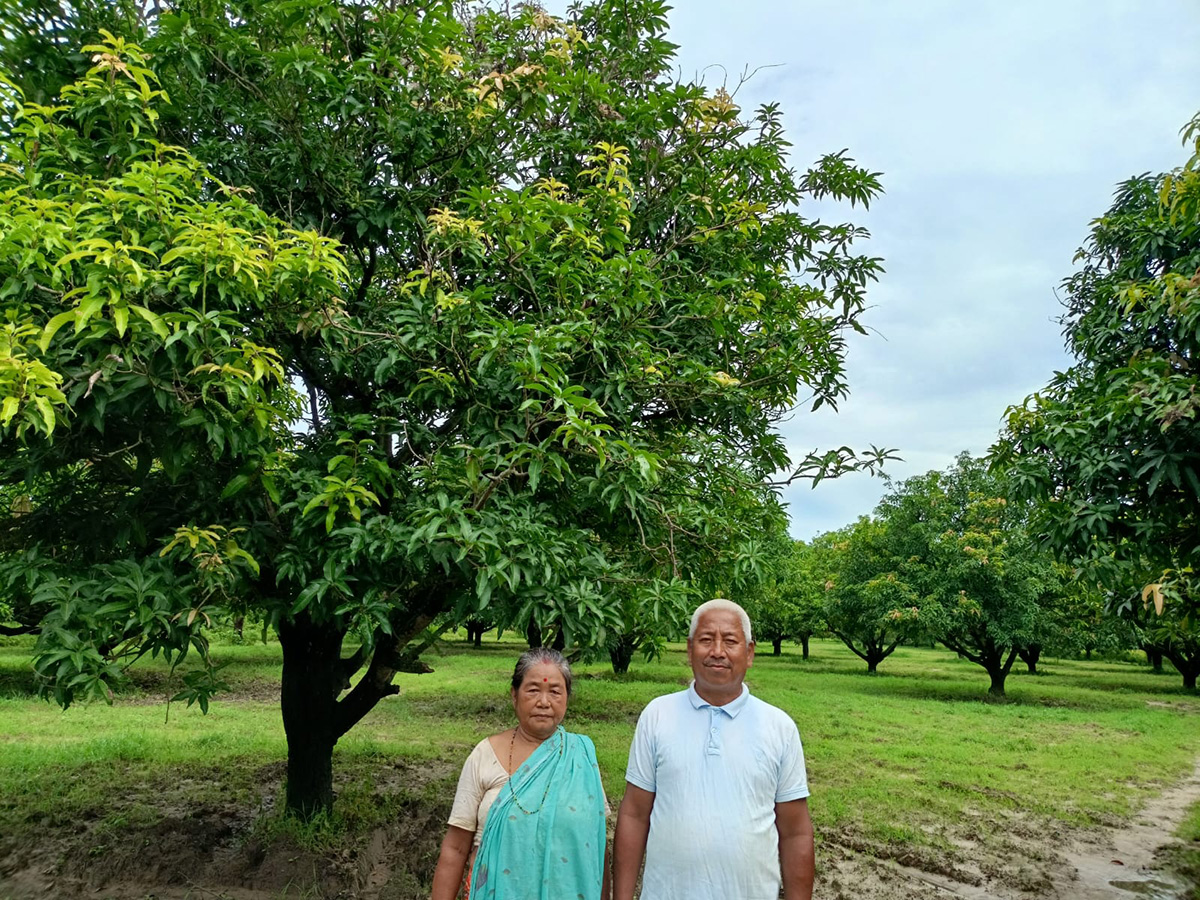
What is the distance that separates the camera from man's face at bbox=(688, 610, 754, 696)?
100 inches

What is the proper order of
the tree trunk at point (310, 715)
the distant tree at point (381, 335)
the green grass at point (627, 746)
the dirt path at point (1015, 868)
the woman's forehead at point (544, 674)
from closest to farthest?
the woman's forehead at point (544, 674), the distant tree at point (381, 335), the dirt path at point (1015, 868), the tree trunk at point (310, 715), the green grass at point (627, 746)

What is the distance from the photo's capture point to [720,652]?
254 cm

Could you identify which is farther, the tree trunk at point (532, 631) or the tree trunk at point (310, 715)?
the tree trunk at point (310, 715)

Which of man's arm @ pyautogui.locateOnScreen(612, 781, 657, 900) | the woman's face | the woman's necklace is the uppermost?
the woman's face

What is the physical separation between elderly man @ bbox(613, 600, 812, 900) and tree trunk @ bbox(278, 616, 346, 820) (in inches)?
170

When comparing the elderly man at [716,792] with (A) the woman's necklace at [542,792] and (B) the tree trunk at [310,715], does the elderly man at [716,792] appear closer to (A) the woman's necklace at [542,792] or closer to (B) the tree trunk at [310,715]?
(A) the woman's necklace at [542,792]

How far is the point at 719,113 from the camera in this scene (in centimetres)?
558

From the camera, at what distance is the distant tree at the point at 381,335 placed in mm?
3256

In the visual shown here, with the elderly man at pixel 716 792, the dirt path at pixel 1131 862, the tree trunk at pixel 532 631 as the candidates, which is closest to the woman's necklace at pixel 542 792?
the elderly man at pixel 716 792

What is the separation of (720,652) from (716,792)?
45cm

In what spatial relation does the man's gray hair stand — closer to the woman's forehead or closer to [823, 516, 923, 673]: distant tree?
the woman's forehead

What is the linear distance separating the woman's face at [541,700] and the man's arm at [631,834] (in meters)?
0.35

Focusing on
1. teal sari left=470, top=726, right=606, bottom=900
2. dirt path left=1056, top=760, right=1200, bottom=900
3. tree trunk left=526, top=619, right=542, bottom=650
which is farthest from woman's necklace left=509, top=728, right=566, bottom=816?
dirt path left=1056, top=760, right=1200, bottom=900

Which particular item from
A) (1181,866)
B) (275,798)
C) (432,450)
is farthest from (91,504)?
(1181,866)
